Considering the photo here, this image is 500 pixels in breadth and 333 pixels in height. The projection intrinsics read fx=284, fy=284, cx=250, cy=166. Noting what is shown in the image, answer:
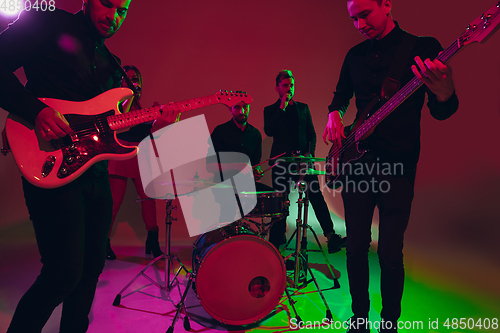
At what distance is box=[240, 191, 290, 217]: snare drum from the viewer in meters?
2.31

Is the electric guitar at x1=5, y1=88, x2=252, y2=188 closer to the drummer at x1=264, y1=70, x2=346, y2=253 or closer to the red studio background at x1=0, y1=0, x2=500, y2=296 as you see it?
the drummer at x1=264, y1=70, x2=346, y2=253

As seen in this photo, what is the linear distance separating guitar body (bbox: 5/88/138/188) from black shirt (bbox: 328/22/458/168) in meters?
1.39

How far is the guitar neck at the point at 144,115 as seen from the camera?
1534mm

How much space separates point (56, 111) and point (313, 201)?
2.85 meters

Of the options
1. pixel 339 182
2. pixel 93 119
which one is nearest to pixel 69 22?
pixel 93 119

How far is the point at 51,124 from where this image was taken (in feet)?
4.16

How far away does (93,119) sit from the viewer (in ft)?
4.76

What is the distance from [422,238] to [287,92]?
310cm

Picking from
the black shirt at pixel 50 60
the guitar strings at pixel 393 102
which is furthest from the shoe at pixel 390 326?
the black shirt at pixel 50 60

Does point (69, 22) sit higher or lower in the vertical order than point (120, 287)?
higher

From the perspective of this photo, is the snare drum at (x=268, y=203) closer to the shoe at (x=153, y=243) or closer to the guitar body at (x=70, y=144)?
the guitar body at (x=70, y=144)

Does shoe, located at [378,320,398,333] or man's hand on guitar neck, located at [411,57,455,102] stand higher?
man's hand on guitar neck, located at [411,57,455,102]

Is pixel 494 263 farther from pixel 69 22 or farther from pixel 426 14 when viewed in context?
pixel 69 22

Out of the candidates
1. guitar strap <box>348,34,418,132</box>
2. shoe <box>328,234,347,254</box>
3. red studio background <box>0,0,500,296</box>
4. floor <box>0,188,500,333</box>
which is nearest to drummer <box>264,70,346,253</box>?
shoe <box>328,234,347,254</box>
